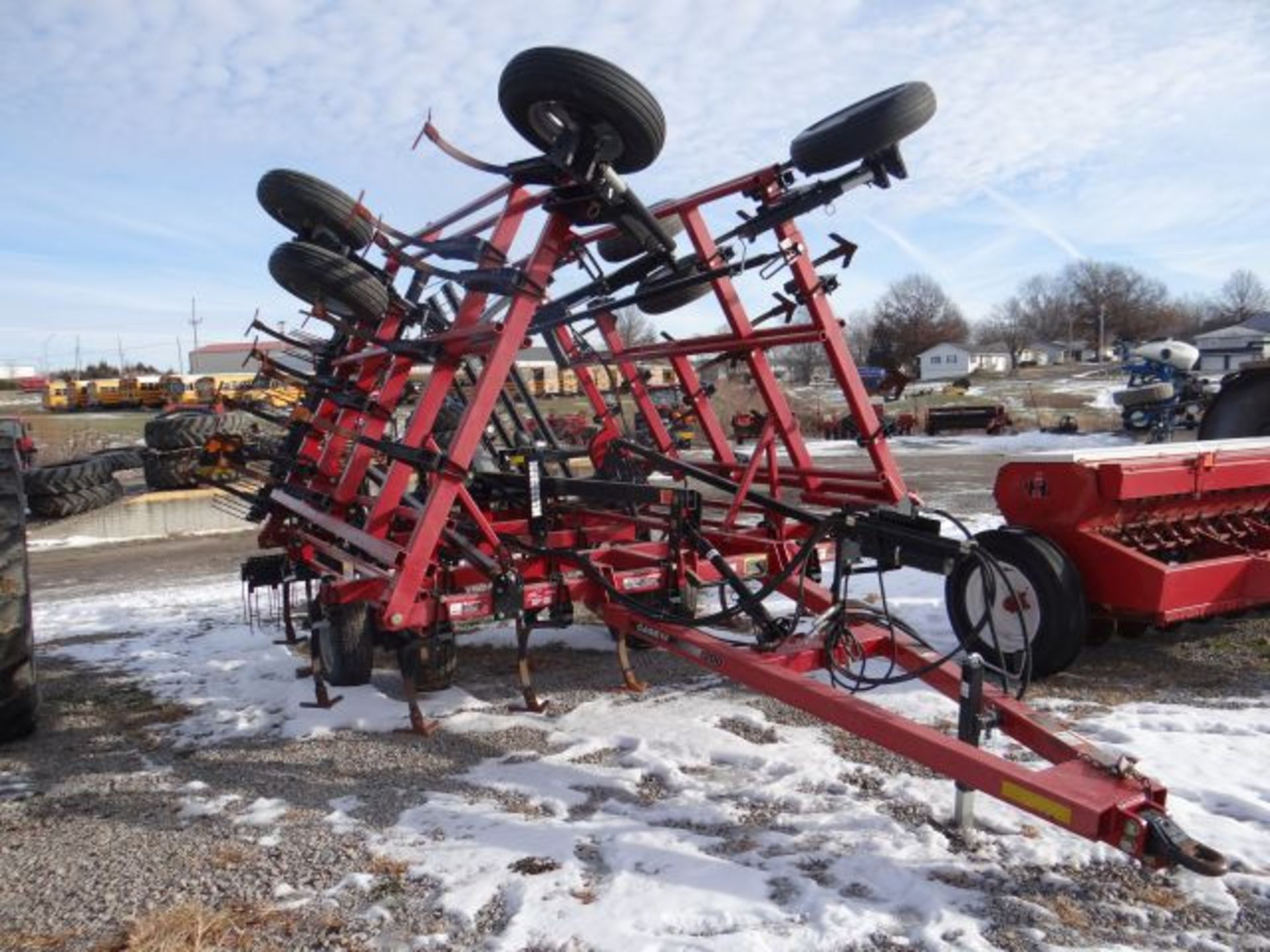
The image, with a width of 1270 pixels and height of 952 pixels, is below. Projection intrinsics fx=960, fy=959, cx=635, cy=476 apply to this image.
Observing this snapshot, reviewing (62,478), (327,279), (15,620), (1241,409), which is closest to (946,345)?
(62,478)

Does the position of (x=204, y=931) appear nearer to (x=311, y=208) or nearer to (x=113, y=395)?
(x=311, y=208)

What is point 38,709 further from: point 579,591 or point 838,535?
point 838,535

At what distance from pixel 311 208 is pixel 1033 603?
5105 mm

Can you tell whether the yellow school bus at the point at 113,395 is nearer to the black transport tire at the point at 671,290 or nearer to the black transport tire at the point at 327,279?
the black transport tire at the point at 671,290

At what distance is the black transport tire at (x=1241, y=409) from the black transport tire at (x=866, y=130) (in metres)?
4.54

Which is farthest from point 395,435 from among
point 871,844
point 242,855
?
point 871,844

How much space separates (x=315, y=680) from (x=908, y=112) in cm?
→ 430

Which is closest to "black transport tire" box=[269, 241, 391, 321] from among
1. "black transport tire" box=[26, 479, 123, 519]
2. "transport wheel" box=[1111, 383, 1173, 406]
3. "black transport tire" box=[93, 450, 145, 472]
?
"black transport tire" box=[26, 479, 123, 519]

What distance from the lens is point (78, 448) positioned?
21.9m

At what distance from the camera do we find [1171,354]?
20641 mm

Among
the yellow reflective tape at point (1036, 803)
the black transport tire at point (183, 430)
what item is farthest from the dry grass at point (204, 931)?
the black transport tire at point (183, 430)

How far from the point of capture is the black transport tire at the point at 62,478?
44.1 ft

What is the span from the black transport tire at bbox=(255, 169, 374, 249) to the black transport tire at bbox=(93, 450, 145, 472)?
35.0 feet

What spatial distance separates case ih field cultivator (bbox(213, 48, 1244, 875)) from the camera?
142 inches
